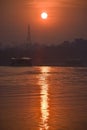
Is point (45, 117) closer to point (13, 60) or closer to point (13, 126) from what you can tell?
point (13, 126)

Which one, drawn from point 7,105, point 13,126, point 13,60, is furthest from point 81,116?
point 13,60

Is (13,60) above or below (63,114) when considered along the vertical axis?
above

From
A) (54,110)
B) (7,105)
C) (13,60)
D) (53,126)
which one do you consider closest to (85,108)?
(54,110)

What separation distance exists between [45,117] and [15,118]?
72cm

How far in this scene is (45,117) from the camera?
1239cm

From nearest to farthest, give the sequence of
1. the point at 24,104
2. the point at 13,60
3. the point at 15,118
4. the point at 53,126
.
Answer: the point at 53,126, the point at 15,118, the point at 24,104, the point at 13,60

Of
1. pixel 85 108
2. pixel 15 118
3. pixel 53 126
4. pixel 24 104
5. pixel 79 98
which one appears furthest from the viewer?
pixel 79 98

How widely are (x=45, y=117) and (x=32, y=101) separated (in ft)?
13.5

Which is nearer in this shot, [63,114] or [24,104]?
[63,114]

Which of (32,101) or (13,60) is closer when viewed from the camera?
(32,101)

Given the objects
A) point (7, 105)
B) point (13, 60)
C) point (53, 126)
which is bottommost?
point (53, 126)

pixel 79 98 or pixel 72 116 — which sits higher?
pixel 79 98

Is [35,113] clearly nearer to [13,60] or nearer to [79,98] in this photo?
[79,98]

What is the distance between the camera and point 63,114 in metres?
13.1
